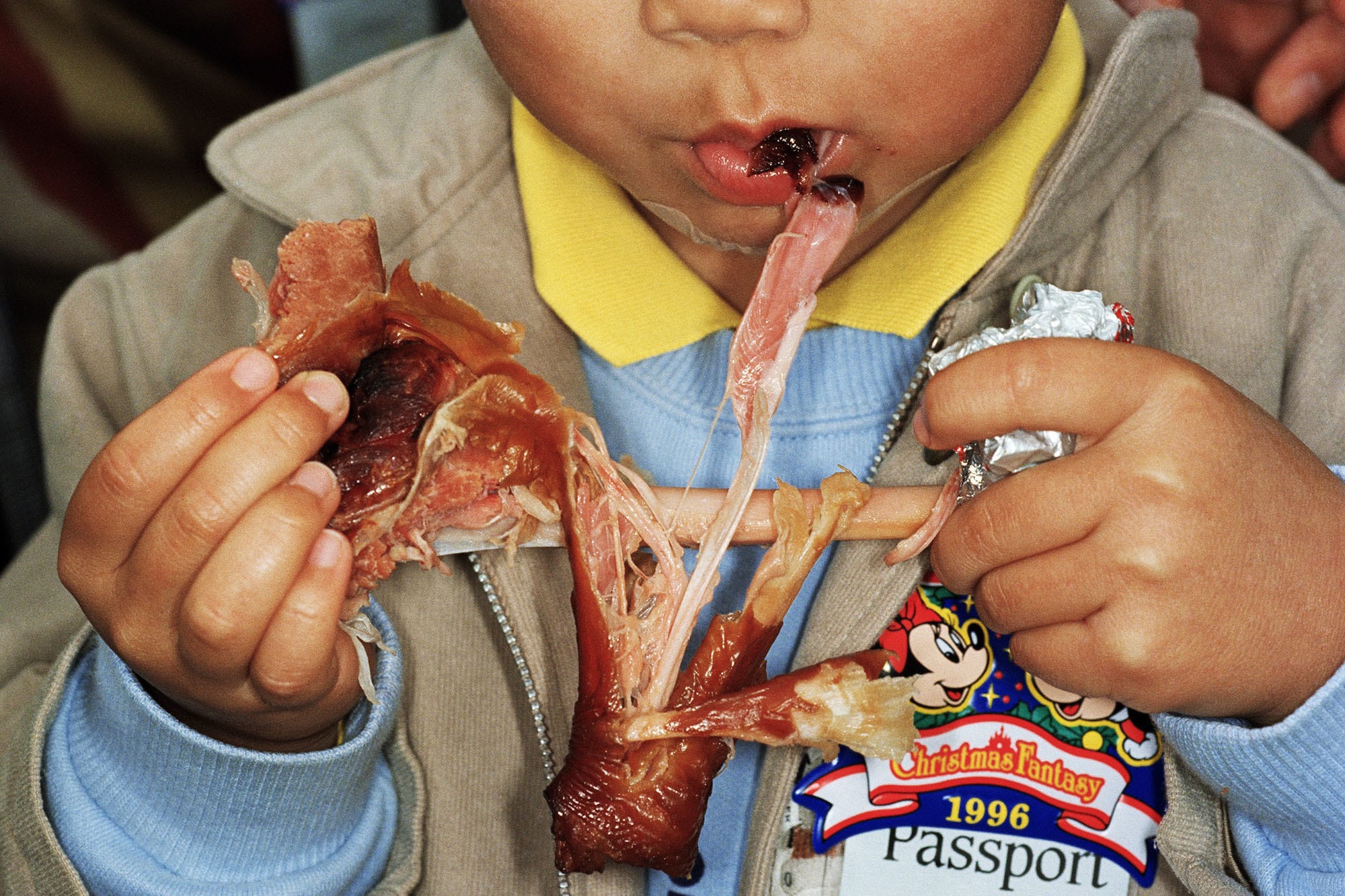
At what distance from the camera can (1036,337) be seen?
85cm

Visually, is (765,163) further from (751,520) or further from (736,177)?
(751,520)

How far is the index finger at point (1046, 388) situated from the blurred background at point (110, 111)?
43.7 inches

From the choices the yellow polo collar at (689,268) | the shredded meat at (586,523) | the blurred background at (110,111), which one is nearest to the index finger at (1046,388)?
the shredded meat at (586,523)

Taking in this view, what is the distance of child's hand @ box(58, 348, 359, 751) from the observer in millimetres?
765

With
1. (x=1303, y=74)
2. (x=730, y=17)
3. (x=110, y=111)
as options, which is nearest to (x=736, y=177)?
(x=730, y=17)

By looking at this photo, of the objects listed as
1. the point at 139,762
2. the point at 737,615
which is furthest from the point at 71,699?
the point at 737,615

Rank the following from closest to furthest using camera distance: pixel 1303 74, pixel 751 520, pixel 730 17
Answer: pixel 730 17
pixel 751 520
pixel 1303 74

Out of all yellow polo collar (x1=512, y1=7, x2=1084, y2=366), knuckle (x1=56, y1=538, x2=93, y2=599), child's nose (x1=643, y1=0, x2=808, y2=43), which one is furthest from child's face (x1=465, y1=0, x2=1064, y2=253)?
knuckle (x1=56, y1=538, x2=93, y2=599)

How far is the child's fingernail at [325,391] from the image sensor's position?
79 centimetres

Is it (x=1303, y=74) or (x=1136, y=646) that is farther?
(x=1303, y=74)

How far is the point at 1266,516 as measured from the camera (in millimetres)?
807

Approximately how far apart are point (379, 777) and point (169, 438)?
38cm

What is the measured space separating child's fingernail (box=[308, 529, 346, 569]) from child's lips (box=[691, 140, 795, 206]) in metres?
0.35

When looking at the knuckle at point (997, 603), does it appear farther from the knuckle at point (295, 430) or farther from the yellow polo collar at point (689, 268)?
the knuckle at point (295, 430)
